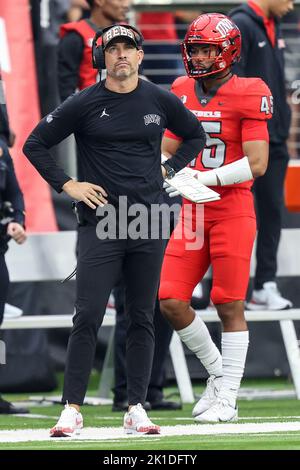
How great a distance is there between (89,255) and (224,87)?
4.85 ft

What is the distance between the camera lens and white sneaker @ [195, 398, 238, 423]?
7340 mm

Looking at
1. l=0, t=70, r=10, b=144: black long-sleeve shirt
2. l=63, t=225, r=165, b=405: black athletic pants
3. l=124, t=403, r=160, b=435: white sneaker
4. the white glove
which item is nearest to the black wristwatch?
the white glove

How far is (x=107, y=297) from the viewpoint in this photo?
21.5ft

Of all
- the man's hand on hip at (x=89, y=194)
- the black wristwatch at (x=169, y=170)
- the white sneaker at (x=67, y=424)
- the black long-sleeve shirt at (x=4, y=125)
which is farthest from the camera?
the black long-sleeve shirt at (x=4, y=125)

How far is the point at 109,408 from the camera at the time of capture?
863cm

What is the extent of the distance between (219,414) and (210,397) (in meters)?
0.27

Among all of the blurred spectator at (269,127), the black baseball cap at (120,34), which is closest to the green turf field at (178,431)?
the blurred spectator at (269,127)

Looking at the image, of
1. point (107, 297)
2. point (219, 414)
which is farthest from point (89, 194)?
point (219, 414)

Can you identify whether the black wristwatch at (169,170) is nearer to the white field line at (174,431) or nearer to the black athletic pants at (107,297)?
the black athletic pants at (107,297)

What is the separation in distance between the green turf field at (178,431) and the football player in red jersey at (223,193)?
13.6 inches

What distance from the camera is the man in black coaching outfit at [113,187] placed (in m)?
6.50

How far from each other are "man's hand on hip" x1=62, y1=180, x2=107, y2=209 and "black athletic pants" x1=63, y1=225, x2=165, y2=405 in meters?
0.14

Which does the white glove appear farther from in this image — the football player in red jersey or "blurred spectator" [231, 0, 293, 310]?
"blurred spectator" [231, 0, 293, 310]
